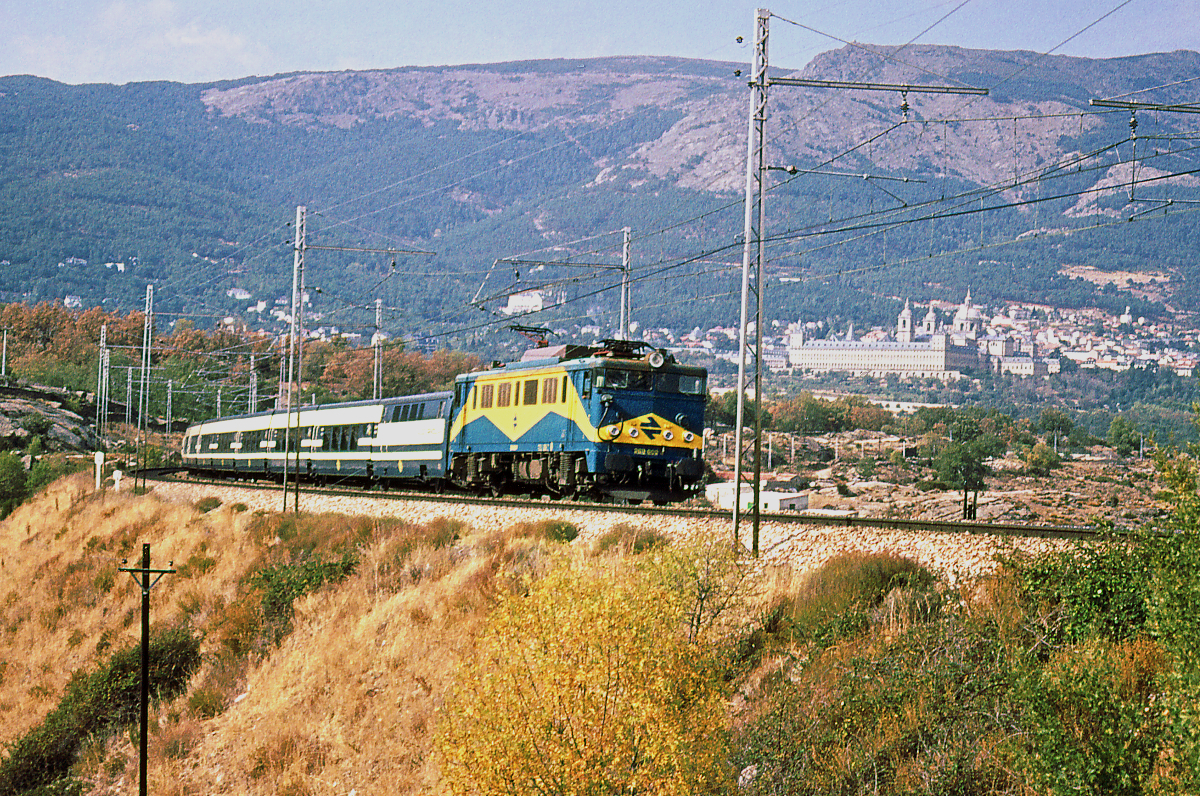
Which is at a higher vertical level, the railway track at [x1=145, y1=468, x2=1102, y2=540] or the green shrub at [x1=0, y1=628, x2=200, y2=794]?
the railway track at [x1=145, y1=468, x2=1102, y2=540]

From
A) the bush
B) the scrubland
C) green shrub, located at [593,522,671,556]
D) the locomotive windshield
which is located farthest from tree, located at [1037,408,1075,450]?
the scrubland

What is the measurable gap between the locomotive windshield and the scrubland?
376 cm

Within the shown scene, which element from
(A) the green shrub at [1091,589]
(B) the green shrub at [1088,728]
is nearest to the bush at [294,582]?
(A) the green shrub at [1091,589]

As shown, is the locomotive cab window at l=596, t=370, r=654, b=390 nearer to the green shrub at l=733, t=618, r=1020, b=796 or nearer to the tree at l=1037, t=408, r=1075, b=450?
the green shrub at l=733, t=618, r=1020, b=796

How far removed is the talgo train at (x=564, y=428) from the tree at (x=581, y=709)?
520 inches

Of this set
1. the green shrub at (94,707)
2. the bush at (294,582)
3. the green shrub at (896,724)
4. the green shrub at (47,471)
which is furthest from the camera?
the green shrub at (47,471)

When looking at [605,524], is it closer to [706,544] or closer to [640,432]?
[640,432]

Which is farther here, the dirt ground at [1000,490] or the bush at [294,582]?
the dirt ground at [1000,490]

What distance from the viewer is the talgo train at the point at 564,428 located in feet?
91.2

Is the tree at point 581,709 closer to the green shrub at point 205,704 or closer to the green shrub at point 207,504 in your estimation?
the green shrub at point 205,704

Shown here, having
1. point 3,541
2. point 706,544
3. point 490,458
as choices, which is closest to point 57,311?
point 3,541

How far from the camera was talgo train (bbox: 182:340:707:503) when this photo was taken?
27797mm

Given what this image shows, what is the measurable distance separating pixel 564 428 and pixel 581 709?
15.6 m

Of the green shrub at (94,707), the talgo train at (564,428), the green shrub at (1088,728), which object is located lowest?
the green shrub at (94,707)
